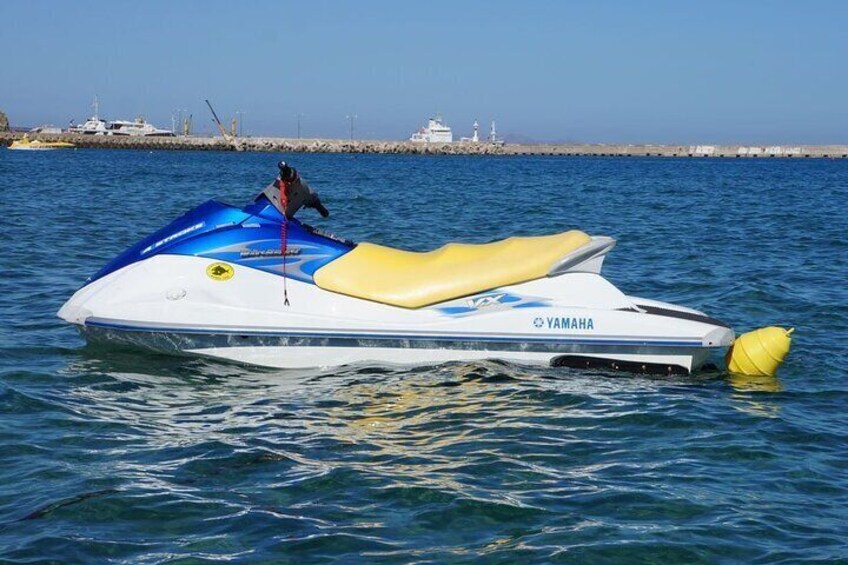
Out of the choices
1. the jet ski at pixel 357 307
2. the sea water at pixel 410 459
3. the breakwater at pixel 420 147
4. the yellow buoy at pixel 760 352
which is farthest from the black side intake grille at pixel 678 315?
the breakwater at pixel 420 147

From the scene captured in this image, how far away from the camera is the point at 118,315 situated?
8.02 metres

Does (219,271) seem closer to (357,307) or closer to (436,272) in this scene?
(357,307)

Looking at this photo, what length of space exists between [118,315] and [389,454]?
9.44ft

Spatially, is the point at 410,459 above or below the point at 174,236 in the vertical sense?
below

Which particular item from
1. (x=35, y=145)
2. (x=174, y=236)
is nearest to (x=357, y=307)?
(x=174, y=236)

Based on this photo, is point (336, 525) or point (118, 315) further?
point (118, 315)

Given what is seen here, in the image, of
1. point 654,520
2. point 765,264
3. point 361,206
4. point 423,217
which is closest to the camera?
point 654,520

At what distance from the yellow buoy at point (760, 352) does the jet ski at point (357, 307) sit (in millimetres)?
347

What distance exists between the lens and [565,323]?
311 inches

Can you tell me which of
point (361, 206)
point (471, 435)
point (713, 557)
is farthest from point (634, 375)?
point (361, 206)

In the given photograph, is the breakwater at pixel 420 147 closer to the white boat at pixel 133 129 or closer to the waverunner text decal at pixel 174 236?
the white boat at pixel 133 129

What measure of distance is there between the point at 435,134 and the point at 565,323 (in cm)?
14178

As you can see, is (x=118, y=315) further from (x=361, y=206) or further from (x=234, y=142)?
(x=234, y=142)

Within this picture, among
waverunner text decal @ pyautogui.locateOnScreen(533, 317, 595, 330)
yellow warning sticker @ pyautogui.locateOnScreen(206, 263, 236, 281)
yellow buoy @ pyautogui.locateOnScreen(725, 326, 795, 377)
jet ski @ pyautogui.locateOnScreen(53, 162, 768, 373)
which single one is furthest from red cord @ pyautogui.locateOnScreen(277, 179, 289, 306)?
yellow buoy @ pyautogui.locateOnScreen(725, 326, 795, 377)
